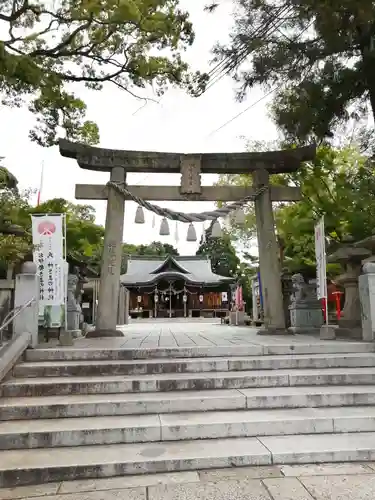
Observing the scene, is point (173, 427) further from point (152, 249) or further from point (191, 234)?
point (152, 249)

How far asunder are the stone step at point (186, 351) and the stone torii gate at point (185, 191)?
304cm

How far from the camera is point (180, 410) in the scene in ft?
14.3

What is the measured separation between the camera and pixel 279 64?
844 cm

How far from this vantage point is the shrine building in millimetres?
36469

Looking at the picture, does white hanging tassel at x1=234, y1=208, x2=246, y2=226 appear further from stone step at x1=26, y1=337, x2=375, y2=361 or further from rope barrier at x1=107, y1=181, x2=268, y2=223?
stone step at x1=26, y1=337, x2=375, y2=361

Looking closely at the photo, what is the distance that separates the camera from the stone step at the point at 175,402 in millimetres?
4204

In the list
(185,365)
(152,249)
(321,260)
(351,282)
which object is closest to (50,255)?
(185,365)

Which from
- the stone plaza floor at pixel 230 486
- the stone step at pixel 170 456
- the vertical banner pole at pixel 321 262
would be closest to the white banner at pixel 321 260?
the vertical banner pole at pixel 321 262

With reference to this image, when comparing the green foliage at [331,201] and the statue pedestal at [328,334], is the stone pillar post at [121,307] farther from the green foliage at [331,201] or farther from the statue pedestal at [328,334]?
the statue pedestal at [328,334]

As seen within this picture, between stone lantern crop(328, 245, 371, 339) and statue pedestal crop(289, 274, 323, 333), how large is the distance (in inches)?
79.9

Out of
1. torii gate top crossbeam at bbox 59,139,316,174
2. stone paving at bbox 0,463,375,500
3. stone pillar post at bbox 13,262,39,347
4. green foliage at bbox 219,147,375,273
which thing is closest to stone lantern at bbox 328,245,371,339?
green foliage at bbox 219,147,375,273

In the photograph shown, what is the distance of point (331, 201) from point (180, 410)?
35.1 feet

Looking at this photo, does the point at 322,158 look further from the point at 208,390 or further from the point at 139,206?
the point at 208,390

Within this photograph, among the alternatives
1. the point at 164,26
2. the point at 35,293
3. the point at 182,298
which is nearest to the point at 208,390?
the point at 35,293
